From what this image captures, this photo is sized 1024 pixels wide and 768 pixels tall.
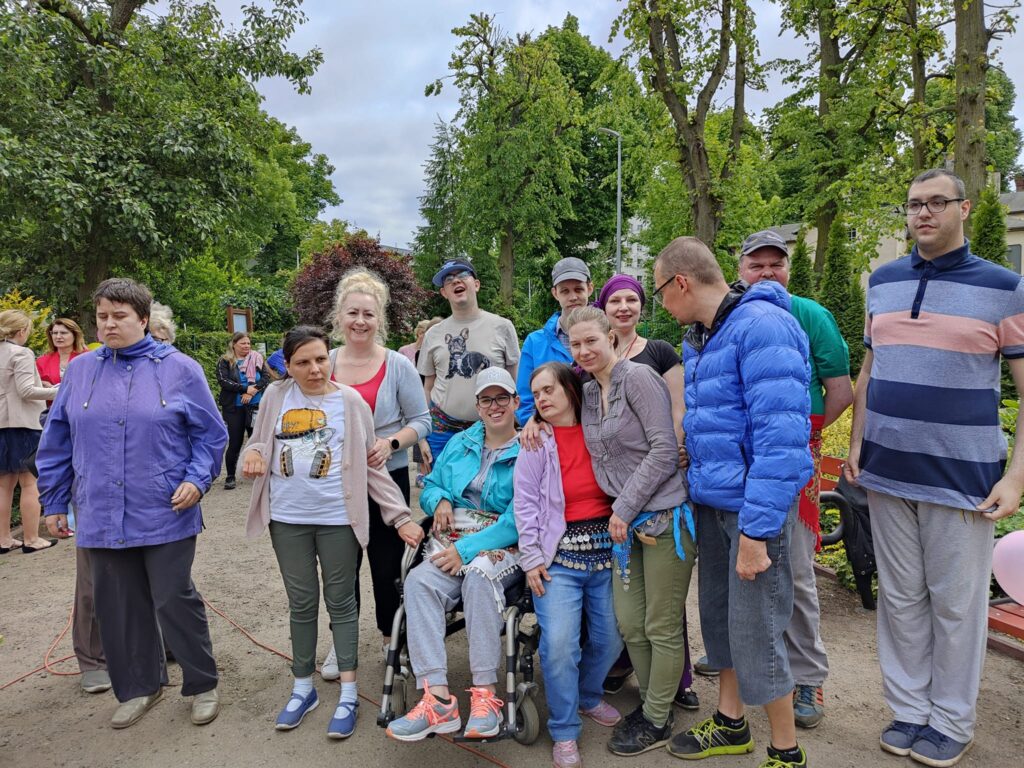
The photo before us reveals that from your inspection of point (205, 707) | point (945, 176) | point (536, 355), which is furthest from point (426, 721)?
point (945, 176)

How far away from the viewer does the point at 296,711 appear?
121 inches

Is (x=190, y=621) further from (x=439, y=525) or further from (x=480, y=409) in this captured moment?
(x=480, y=409)

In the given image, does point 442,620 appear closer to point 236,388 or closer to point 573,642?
point 573,642

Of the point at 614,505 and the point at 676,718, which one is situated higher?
the point at 614,505

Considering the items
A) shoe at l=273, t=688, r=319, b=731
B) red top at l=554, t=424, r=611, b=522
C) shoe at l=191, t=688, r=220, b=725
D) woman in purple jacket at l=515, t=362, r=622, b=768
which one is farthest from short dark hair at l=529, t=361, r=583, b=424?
shoe at l=191, t=688, r=220, b=725

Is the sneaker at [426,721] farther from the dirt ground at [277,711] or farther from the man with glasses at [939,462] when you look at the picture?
the man with glasses at [939,462]

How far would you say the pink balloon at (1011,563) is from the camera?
8.80 feet

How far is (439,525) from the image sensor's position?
3219 mm

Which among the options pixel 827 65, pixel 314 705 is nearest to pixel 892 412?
pixel 314 705

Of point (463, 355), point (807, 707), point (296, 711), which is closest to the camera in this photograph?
point (807, 707)

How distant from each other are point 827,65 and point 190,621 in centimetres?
1820

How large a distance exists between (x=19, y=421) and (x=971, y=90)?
34.9 feet

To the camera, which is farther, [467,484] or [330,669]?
[330,669]

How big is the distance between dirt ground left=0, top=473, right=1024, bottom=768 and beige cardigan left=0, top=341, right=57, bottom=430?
1773mm
